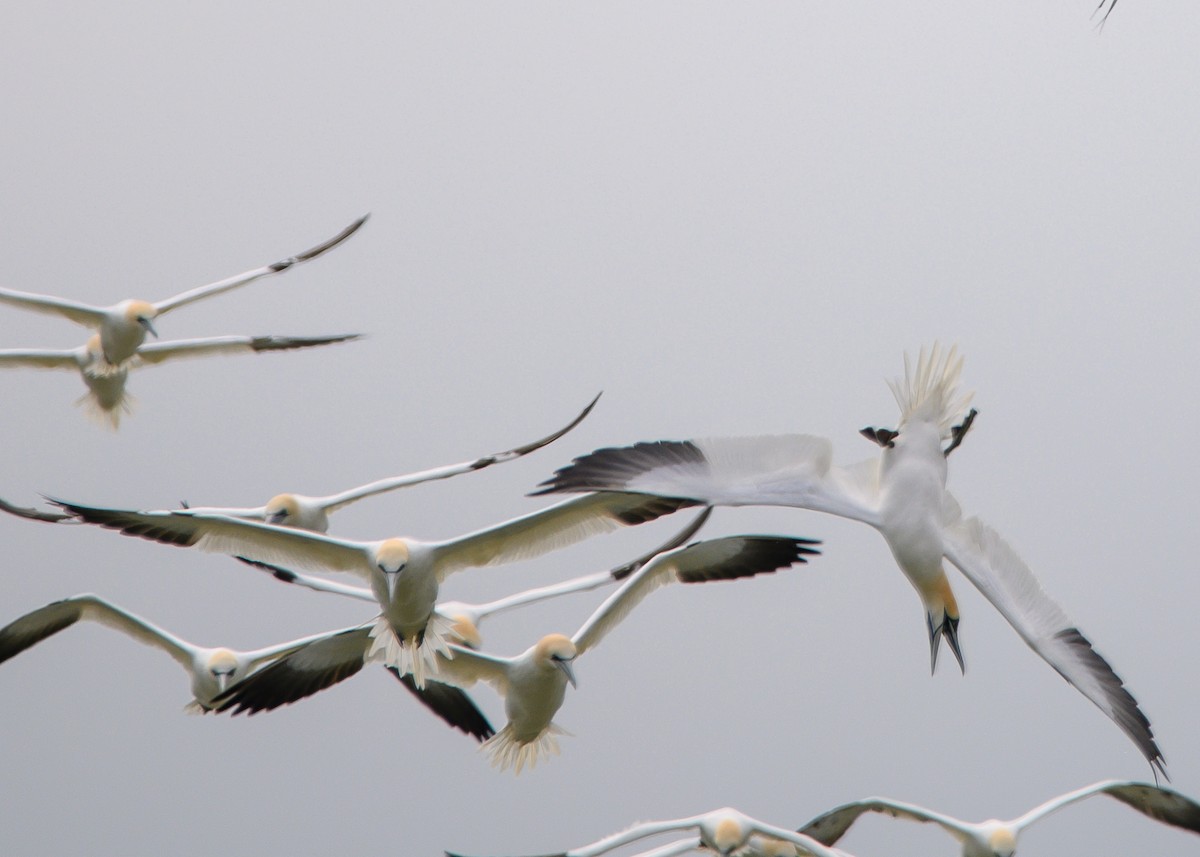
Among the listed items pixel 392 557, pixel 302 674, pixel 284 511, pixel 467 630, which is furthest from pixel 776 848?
pixel 284 511

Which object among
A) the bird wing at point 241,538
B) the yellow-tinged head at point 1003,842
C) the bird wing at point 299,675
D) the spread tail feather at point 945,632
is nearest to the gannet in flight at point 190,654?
the bird wing at point 299,675

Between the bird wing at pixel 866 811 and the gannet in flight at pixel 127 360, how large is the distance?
4.45 metres

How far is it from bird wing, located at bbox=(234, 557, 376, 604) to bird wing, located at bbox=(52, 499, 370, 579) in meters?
0.04

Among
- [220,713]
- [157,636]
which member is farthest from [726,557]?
[157,636]

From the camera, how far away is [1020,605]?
22.8 feet

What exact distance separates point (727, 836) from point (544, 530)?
2117 millimetres

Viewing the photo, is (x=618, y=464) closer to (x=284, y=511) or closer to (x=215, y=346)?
(x=284, y=511)

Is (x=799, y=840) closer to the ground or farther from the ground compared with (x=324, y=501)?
closer to the ground

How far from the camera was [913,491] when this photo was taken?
6.35m

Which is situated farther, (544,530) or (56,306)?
(56,306)

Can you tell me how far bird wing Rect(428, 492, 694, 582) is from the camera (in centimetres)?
775

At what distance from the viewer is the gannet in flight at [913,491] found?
223 inches

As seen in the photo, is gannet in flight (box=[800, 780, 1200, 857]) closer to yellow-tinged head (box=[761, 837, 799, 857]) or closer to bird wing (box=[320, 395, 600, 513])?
yellow-tinged head (box=[761, 837, 799, 857])

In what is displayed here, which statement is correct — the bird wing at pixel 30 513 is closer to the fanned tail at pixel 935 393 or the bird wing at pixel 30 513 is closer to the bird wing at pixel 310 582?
the bird wing at pixel 310 582
